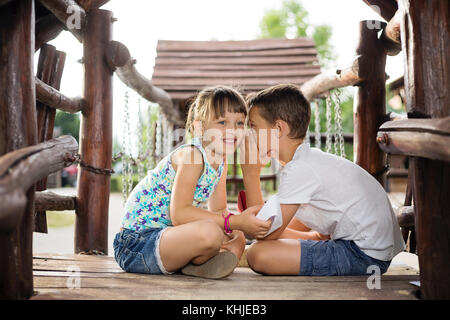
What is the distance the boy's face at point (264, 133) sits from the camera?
2420 millimetres

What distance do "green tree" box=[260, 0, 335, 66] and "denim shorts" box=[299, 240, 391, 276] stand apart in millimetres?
23333

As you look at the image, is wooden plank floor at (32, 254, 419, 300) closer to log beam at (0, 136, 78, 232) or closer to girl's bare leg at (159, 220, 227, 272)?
girl's bare leg at (159, 220, 227, 272)

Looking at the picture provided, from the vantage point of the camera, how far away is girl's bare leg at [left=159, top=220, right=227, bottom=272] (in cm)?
208

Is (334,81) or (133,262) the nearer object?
(133,262)

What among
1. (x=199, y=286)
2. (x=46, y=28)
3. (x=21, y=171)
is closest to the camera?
(x=21, y=171)

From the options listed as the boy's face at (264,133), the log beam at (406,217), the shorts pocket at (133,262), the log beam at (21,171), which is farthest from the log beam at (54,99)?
the log beam at (406,217)

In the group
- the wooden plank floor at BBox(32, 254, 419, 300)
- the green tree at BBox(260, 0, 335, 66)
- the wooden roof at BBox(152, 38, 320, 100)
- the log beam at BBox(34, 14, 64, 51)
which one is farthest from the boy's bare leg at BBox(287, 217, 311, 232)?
the green tree at BBox(260, 0, 335, 66)

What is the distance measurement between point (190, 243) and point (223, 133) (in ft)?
2.21

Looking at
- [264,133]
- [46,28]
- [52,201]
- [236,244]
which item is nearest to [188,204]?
[236,244]

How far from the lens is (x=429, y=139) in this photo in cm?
148

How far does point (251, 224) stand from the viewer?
2.17 m

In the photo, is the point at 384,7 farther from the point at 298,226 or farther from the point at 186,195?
the point at 186,195
